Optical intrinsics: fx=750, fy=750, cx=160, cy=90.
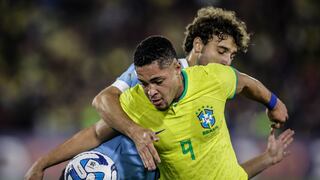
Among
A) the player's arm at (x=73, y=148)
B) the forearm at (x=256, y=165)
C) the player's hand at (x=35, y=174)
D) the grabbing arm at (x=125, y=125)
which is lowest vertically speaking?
the forearm at (x=256, y=165)

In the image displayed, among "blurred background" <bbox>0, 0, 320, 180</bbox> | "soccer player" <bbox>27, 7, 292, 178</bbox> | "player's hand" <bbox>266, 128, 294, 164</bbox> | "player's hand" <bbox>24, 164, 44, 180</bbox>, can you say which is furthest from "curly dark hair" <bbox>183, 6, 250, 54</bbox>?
"blurred background" <bbox>0, 0, 320, 180</bbox>

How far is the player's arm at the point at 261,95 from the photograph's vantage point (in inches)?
163

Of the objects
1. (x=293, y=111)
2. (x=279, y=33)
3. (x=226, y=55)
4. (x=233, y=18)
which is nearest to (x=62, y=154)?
(x=226, y=55)

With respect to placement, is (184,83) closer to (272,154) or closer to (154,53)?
(154,53)

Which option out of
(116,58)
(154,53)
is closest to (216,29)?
(154,53)

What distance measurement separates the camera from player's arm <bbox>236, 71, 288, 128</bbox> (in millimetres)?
4148

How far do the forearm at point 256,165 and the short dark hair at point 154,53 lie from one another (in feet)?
3.22

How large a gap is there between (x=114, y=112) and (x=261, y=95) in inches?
34.2

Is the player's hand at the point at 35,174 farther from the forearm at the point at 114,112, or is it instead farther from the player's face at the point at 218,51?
the player's face at the point at 218,51

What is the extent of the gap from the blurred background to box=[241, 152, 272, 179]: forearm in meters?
3.01

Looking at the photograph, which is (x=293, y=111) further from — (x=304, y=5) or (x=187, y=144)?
(x=187, y=144)

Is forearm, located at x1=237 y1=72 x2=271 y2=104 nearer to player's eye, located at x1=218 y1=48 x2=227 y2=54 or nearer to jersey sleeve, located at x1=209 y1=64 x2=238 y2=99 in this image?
jersey sleeve, located at x1=209 y1=64 x2=238 y2=99

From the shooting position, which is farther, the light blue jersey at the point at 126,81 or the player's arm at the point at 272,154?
the player's arm at the point at 272,154

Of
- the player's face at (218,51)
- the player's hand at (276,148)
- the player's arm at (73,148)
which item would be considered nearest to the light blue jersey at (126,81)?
the player's arm at (73,148)
